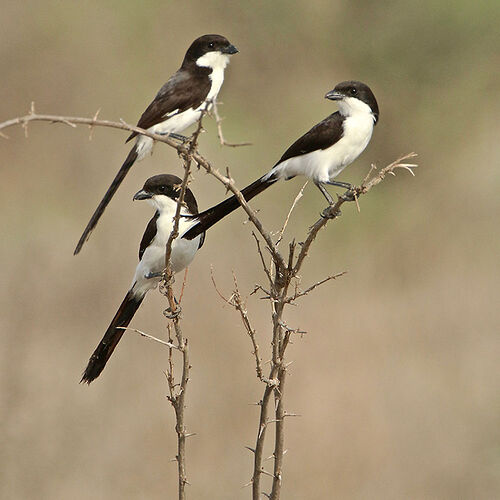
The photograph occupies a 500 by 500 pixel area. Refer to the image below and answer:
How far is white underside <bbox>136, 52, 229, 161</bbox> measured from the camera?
2.19 metres

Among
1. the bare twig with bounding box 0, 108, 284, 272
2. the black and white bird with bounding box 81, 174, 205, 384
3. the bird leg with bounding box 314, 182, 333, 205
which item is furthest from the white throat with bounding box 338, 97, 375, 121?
the bare twig with bounding box 0, 108, 284, 272

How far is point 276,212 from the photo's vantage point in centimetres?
536

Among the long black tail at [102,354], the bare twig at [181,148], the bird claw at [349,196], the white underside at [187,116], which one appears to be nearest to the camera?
the bare twig at [181,148]

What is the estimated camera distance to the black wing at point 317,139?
7.29 feet

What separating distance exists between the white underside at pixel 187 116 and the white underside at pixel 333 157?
271 mm

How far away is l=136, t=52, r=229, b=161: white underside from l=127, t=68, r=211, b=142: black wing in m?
0.01

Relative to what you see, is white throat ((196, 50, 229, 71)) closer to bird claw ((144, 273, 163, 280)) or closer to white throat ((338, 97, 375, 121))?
white throat ((338, 97, 375, 121))

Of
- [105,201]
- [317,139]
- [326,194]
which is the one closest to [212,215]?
[105,201]

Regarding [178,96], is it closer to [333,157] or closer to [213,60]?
[213,60]

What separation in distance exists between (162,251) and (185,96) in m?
Answer: 0.46

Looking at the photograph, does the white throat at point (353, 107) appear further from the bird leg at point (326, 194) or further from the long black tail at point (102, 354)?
the long black tail at point (102, 354)

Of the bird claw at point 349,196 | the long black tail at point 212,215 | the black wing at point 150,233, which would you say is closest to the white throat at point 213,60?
the black wing at point 150,233

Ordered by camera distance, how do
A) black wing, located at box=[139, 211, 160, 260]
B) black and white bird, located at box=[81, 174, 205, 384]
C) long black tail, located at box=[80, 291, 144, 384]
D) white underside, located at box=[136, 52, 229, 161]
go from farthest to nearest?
black wing, located at box=[139, 211, 160, 260] → black and white bird, located at box=[81, 174, 205, 384] → white underside, located at box=[136, 52, 229, 161] → long black tail, located at box=[80, 291, 144, 384]

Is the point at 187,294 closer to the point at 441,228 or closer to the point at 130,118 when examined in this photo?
the point at 130,118
